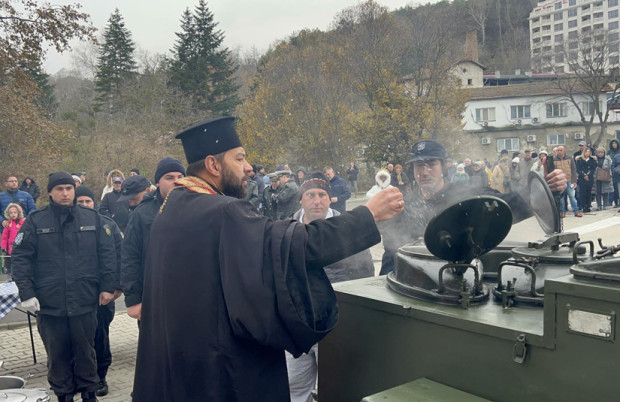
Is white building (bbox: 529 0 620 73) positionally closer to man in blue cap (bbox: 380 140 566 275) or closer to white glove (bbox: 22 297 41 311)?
man in blue cap (bbox: 380 140 566 275)

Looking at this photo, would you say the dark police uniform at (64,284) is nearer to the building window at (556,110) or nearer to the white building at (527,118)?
the white building at (527,118)

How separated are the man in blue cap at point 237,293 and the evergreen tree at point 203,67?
38.3 meters

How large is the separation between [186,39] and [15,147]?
85.1ft

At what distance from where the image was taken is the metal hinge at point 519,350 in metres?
1.89

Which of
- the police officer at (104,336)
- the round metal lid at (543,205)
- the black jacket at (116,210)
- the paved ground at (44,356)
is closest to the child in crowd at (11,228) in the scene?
the paved ground at (44,356)

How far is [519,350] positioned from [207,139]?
5.03 feet

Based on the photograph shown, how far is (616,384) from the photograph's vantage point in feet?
5.43

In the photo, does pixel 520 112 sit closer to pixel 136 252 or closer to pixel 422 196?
pixel 422 196

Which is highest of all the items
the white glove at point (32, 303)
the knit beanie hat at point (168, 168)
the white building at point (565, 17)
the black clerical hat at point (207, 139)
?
the white building at point (565, 17)

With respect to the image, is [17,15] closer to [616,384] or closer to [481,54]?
[616,384]

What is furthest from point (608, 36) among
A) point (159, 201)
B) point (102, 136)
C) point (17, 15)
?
point (159, 201)

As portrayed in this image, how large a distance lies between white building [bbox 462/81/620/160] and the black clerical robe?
45195mm

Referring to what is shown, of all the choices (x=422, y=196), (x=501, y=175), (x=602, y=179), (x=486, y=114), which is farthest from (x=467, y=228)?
(x=486, y=114)

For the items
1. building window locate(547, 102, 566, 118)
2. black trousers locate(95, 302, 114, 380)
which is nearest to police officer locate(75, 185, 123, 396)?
black trousers locate(95, 302, 114, 380)
